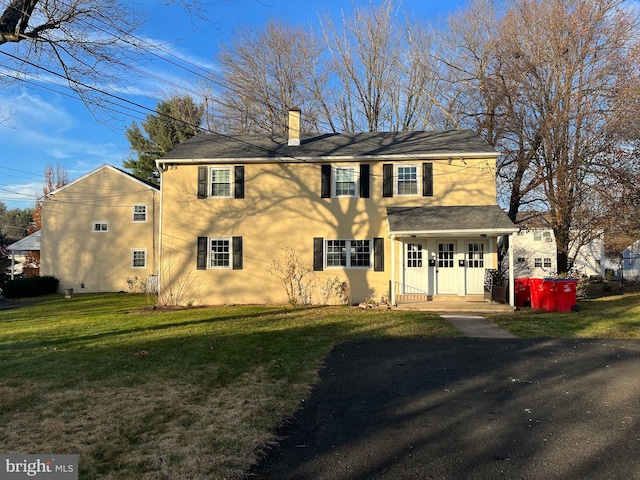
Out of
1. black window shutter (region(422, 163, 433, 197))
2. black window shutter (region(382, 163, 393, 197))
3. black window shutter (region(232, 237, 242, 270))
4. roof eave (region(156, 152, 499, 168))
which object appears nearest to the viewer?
roof eave (region(156, 152, 499, 168))

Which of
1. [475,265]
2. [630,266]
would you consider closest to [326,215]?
[475,265]

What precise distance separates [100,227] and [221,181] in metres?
12.1

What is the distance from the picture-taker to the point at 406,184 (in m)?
15.5

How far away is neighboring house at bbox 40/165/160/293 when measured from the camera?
24000 mm

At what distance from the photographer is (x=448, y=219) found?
45.8ft

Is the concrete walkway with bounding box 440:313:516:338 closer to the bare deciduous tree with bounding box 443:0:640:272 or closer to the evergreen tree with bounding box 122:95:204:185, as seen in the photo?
the bare deciduous tree with bounding box 443:0:640:272

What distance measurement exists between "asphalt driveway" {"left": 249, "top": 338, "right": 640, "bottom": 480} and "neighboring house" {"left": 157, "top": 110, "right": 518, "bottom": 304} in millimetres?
7724

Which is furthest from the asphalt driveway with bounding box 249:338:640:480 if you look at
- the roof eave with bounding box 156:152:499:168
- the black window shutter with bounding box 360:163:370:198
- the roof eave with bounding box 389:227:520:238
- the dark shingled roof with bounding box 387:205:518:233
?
the roof eave with bounding box 156:152:499:168

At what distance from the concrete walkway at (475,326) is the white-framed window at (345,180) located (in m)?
5.55

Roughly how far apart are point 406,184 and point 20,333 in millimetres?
12240

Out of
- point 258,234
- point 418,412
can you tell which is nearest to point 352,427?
point 418,412

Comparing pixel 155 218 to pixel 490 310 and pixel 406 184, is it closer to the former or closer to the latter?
pixel 406 184

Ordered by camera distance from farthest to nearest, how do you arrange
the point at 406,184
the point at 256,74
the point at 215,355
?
the point at 256,74 < the point at 406,184 < the point at 215,355

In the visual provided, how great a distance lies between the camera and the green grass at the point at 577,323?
369 inches
